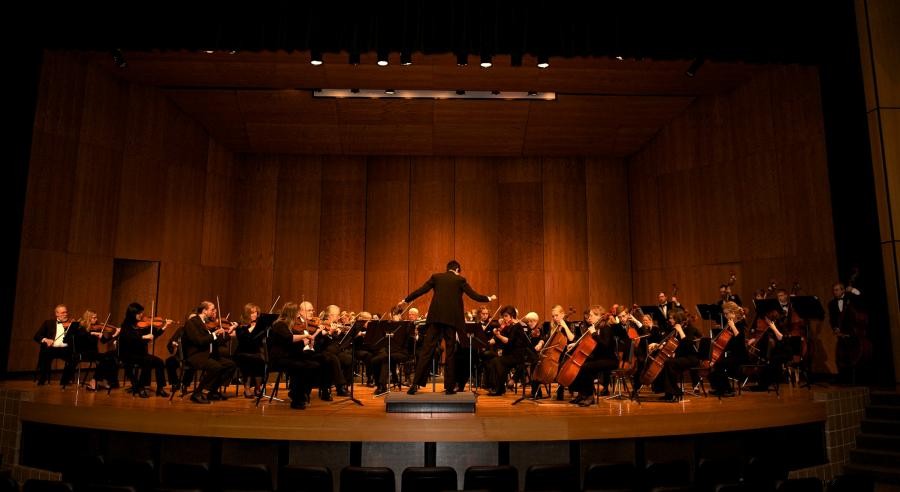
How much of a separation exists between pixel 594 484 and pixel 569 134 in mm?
10091

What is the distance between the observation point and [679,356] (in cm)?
727

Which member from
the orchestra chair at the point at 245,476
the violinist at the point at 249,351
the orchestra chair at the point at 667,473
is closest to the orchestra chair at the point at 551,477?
the orchestra chair at the point at 667,473

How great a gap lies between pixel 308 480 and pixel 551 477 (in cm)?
164

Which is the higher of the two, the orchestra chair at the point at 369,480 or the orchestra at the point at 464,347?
the orchestra at the point at 464,347

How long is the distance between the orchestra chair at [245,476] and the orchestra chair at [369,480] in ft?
2.04

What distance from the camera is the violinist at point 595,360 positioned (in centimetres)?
671

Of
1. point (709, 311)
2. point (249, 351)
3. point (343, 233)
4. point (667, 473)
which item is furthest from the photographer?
point (343, 233)

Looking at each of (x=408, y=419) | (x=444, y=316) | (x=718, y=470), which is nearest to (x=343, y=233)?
(x=444, y=316)

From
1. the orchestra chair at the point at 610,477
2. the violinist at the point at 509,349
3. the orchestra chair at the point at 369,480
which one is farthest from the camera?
the violinist at the point at 509,349

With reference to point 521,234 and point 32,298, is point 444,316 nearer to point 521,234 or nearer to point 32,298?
point 32,298

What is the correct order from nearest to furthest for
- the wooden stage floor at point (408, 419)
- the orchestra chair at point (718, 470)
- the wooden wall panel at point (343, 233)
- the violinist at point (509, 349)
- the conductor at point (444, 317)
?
the orchestra chair at point (718, 470) < the wooden stage floor at point (408, 419) < the conductor at point (444, 317) < the violinist at point (509, 349) < the wooden wall panel at point (343, 233)

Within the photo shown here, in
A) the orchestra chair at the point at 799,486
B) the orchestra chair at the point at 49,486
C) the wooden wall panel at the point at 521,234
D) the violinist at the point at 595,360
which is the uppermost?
the wooden wall panel at the point at 521,234

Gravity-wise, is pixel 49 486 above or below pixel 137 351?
below

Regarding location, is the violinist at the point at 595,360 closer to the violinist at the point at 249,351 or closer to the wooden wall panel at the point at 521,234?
the violinist at the point at 249,351
